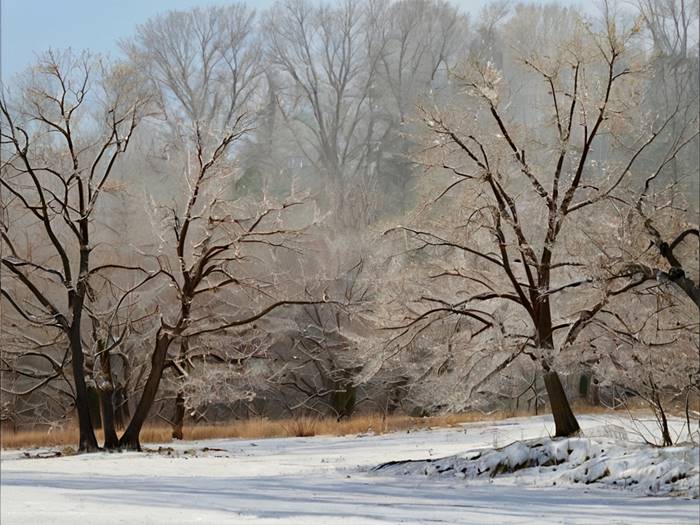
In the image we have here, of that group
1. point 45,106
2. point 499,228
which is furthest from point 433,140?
point 45,106

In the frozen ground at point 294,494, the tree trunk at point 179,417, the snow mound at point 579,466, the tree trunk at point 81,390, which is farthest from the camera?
the tree trunk at point 179,417

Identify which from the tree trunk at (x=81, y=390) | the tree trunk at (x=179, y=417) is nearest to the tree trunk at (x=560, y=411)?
the tree trunk at (x=81, y=390)

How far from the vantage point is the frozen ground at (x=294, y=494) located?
655 cm

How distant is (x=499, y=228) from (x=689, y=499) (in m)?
5.88

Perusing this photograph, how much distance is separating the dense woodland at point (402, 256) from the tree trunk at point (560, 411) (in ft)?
0.11

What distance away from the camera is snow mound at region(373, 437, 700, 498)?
956cm

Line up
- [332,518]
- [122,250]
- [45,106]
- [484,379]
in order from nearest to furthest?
[332,518] < [484,379] < [45,106] < [122,250]

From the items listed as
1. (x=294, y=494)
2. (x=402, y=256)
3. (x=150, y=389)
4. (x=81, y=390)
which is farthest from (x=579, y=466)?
(x=402, y=256)

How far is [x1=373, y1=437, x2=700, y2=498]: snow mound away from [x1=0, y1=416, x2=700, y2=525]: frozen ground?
210 millimetres

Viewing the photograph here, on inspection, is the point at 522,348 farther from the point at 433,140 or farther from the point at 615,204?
the point at 433,140

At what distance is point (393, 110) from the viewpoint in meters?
45.9

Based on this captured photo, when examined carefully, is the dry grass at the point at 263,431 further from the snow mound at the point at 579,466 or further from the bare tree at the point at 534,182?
the snow mound at the point at 579,466

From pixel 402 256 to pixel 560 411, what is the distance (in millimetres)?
8729

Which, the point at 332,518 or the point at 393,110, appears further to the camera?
the point at 393,110
